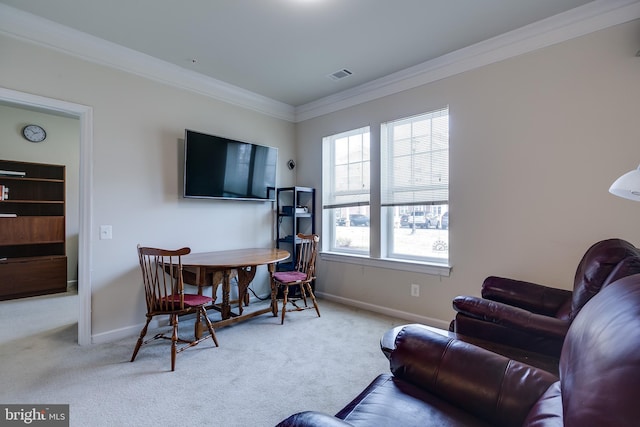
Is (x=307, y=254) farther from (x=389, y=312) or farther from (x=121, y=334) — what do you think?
(x=121, y=334)

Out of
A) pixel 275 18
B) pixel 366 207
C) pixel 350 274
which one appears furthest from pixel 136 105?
pixel 350 274

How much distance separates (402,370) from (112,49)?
3.49 metres

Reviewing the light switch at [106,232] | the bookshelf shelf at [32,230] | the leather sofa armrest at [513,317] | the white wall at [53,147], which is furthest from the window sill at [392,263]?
the white wall at [53,147]

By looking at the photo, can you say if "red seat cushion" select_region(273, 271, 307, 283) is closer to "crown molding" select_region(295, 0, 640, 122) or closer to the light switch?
the light switch

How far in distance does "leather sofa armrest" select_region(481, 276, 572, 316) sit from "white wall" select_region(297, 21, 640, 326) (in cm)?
41

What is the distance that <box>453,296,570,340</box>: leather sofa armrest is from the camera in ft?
5.42

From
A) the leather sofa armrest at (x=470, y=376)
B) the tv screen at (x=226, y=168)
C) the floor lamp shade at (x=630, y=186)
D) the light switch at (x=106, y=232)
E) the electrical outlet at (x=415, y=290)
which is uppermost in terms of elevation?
the tv screen at (x=226, y=168)

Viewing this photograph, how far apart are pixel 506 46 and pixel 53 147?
247 inches

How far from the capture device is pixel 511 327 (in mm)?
1789

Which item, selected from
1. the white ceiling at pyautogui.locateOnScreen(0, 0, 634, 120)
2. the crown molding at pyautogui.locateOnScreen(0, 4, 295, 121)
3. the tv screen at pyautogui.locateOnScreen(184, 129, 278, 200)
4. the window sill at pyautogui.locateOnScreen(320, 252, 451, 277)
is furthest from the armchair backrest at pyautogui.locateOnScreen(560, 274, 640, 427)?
the crown molding at pyautogui.locateOnScreen(0, 4, 295, 121)

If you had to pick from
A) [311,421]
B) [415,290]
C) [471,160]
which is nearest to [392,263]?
[415,290]

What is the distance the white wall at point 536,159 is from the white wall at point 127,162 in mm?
2425

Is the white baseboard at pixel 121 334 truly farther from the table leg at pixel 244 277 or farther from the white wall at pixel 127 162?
the table leg at pixel 244 277

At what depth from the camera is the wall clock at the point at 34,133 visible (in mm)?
4590
